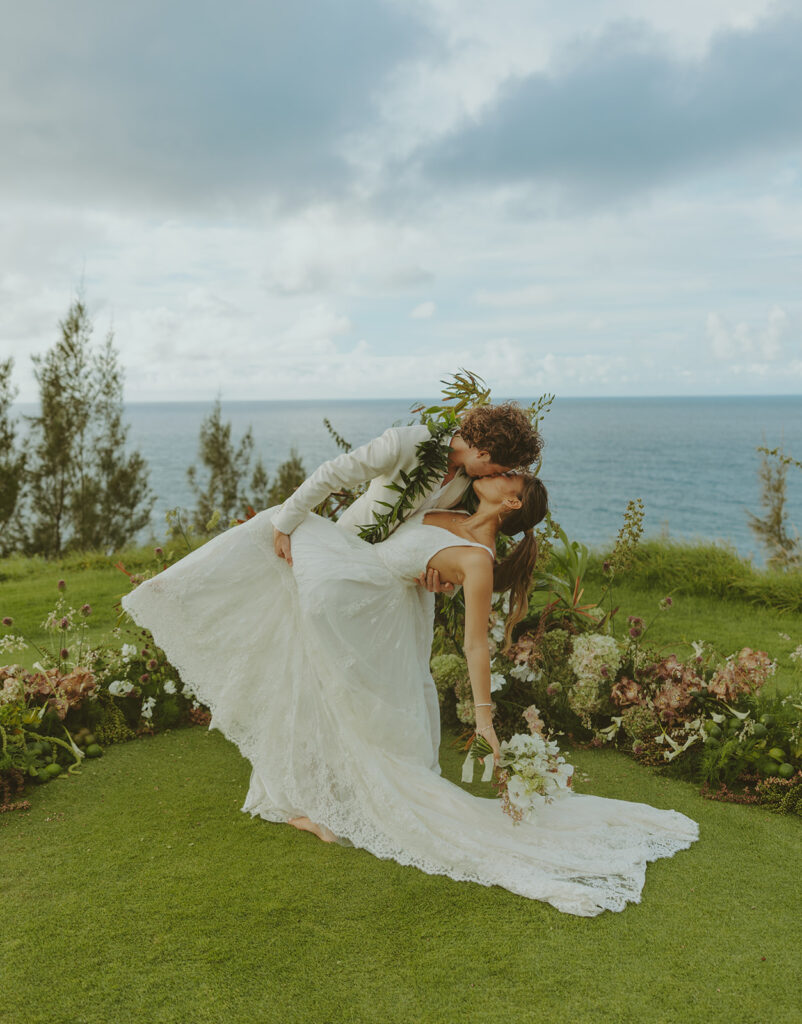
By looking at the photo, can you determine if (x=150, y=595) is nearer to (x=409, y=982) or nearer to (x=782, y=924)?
(x=409, y=982)

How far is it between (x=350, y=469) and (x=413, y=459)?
14.0 inches

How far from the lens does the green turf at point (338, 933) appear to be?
285 cm

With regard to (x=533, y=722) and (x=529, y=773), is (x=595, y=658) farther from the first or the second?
(x=529, y=773)

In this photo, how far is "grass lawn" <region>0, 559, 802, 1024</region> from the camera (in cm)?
285

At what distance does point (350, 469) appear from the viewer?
154 inches

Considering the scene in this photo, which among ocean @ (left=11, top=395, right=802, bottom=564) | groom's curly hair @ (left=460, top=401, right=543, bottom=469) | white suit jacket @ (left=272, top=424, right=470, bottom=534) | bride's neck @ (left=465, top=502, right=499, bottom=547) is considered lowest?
ocean @ (left=11, top=395, right=802, bottom=564)

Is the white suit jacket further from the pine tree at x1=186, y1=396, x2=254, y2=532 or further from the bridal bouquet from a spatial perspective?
the pine tree at x1=186, y1=396, x2=254, y2=532

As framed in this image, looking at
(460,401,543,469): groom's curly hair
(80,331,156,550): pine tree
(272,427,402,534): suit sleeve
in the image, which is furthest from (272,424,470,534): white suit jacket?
(80,331,156,550): pine tree

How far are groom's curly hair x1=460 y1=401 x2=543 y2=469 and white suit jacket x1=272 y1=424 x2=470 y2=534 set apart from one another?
244 mm

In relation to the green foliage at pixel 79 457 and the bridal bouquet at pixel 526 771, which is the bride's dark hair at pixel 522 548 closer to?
the bridal bouquet at pixel 526 771

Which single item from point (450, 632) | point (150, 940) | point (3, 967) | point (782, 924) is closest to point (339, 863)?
point (150, 940)

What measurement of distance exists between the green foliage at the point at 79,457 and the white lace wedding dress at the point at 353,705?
15.8 m

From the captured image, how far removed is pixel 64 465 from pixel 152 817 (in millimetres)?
17104

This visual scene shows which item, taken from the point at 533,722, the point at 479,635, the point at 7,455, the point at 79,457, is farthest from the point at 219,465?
the point at 479,635
